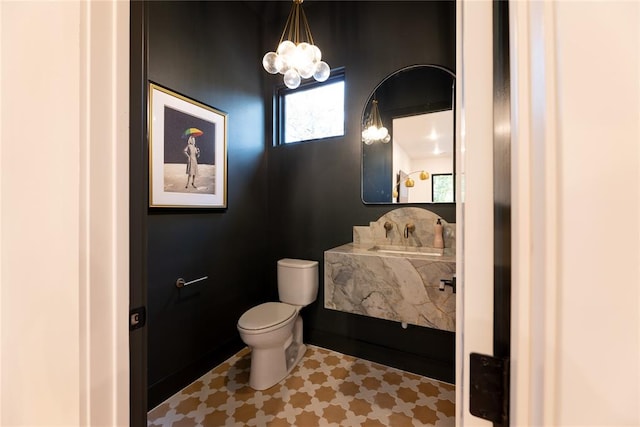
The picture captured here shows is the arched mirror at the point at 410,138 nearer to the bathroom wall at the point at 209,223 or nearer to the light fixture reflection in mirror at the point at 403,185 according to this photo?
the light fixture reflection in mirror at the point at 403,185

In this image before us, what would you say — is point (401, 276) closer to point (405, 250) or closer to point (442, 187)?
point (405, 250)

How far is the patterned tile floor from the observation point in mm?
1469

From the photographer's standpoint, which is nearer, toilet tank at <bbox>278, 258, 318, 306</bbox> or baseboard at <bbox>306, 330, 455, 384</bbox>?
baseboard at <bbox>306, 330, 455, 384</bbox>

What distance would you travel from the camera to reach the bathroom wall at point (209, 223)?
1.58m

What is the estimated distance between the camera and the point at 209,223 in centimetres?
192

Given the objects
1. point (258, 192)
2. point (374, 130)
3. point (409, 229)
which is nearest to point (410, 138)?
point (374, 130)

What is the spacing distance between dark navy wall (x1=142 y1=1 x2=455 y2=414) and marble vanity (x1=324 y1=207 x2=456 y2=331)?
187 millimetres

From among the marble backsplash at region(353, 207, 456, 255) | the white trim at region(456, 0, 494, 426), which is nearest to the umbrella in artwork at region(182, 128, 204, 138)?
the marble backsplash at region(353, 207, 456, 255)

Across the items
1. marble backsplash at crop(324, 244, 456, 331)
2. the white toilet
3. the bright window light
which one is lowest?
the white toilet
